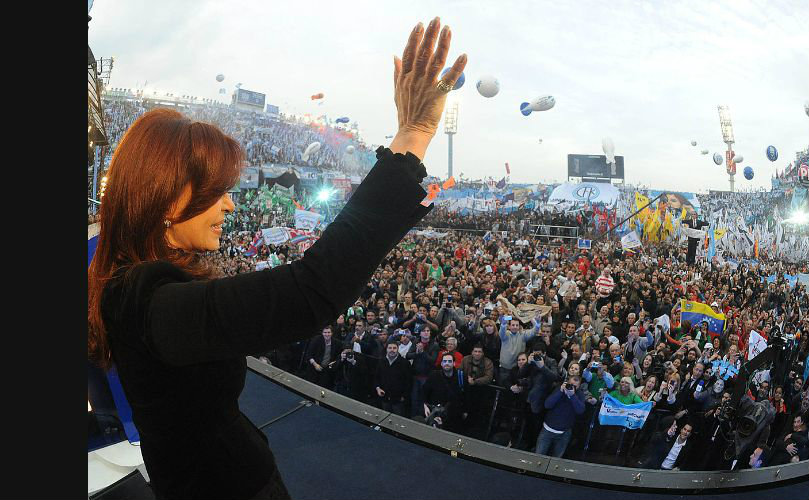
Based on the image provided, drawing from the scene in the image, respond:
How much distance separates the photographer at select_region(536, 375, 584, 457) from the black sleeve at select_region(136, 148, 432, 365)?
3.27 metres

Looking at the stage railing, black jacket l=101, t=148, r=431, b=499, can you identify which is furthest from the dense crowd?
black jacket l=101, t=148, r=431, b=499

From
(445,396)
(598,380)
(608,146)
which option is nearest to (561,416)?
(598,380)

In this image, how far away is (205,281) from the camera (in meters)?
0.41

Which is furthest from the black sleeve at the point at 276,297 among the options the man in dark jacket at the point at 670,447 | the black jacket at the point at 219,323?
the man in dark jacket at the point at 670,447

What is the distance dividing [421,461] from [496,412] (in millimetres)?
735

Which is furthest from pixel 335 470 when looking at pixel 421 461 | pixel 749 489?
pixel 749 489

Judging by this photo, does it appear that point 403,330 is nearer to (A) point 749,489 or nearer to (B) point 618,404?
(B) point 618,404

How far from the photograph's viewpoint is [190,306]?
1.27 ft

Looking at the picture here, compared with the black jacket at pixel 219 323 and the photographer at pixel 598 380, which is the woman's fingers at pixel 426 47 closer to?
the black jacket at pixel 219 323

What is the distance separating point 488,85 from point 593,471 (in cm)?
312

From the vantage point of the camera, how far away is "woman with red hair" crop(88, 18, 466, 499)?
15.2 inches

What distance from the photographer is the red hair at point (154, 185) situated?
0.48 metres

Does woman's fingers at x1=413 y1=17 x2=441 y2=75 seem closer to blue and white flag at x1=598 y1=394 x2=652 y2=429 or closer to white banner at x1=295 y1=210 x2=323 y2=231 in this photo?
blue and white flag at x1=598 y1=394 x2=652 y2=429

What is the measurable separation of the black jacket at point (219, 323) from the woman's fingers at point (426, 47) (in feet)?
0.30
